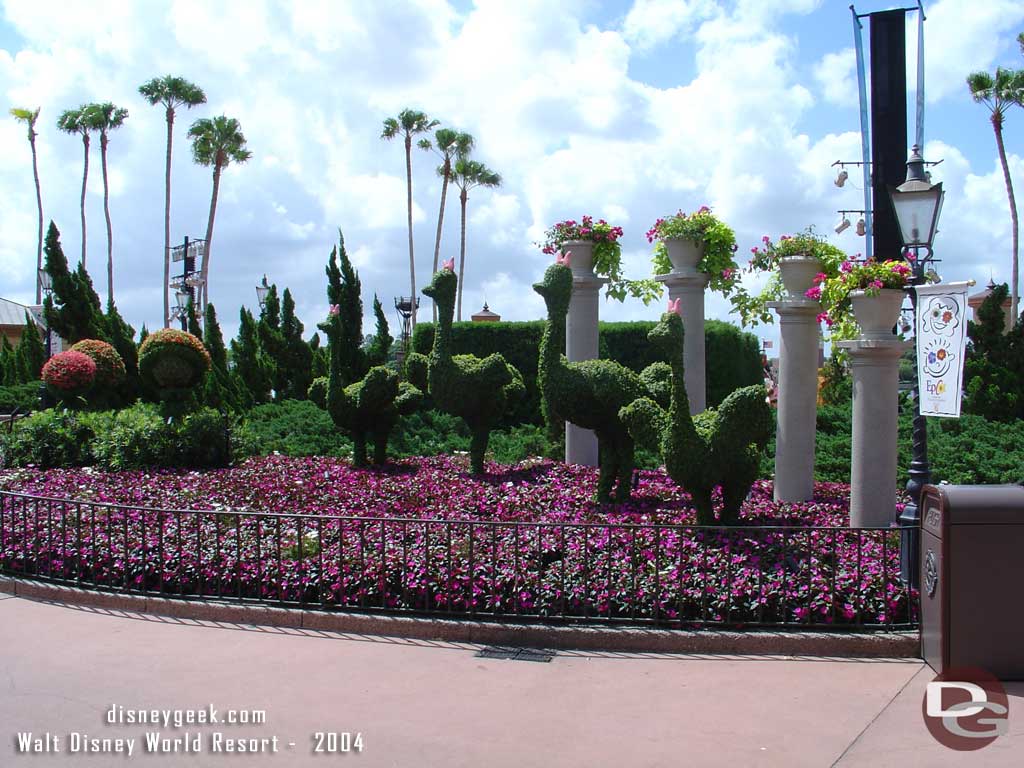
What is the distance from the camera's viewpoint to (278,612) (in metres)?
6.27

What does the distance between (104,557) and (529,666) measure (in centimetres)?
401

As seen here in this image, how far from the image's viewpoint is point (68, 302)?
17297 mm

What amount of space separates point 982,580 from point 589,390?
4.19 m

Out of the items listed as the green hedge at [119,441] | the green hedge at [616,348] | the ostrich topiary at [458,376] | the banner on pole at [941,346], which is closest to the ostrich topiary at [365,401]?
the ostrich topiary at [458,376]

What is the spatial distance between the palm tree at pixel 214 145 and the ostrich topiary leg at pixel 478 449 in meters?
27.6

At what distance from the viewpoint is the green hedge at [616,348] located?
1705 cm

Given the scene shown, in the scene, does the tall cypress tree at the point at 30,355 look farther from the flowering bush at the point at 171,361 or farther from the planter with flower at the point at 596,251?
the planter with flower at the point at 596,251

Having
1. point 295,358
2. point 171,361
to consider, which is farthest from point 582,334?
point 295,358

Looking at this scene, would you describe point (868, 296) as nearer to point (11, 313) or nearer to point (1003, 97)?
point (1003, 97)

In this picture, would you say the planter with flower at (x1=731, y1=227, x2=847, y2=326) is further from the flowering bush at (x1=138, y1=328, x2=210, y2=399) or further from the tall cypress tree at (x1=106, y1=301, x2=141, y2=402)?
the tall cypress tree at (x1=106, y1=301, x2=141, y2=402)

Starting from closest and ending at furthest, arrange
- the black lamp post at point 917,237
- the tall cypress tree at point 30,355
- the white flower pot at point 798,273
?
the black lamp post at point 917,237
the white flower pot at point 798,273
the tall cypress tree at point 30,355

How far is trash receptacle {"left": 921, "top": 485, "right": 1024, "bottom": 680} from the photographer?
15.6 ft

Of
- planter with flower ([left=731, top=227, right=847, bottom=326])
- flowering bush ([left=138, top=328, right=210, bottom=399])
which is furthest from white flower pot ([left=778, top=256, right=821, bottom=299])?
flowering bush ([left=138, top=328, right=210, bottom=399])

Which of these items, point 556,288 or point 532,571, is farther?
point 556,288
